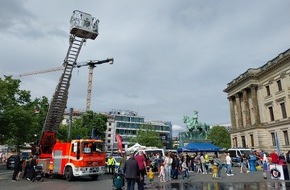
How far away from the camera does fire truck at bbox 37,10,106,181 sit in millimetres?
19547

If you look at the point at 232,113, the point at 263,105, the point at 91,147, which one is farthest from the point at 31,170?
the point at 232,113

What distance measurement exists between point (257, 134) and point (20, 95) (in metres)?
47.5

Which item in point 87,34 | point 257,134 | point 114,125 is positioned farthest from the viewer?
point 114,125

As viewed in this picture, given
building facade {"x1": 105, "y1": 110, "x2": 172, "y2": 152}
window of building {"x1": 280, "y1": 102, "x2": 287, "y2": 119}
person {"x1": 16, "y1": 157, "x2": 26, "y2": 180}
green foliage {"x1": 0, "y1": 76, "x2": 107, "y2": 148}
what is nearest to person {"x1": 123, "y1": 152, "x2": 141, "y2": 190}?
person {"x1": 16, "y1": 157, "x2": 26, "y2": 180}

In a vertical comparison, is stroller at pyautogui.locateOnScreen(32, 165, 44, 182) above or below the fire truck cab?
below

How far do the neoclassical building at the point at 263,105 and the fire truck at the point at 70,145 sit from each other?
40.5m

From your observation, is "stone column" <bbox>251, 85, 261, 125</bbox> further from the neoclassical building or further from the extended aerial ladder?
the extended aerial ladder

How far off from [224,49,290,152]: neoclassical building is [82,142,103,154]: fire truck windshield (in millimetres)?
39848

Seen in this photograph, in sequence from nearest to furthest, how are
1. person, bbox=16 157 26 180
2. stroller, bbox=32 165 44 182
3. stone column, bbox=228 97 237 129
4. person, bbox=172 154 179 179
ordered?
stroller, bbox=32 165 44 182 < person, bbox=16 157 26 180 < person, bbox=172 154 179 179 < stone column, bbox=228 97 237 129

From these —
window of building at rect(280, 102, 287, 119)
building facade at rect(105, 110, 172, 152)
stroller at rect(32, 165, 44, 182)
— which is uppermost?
building facade at rect(105, 110, 172, 152)

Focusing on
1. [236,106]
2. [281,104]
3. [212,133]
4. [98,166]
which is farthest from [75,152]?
[212,133]

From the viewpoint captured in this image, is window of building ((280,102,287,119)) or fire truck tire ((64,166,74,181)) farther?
window of building ((280,102,287,119))

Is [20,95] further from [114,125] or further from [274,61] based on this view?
[114,125]

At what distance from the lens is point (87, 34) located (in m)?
21.0
